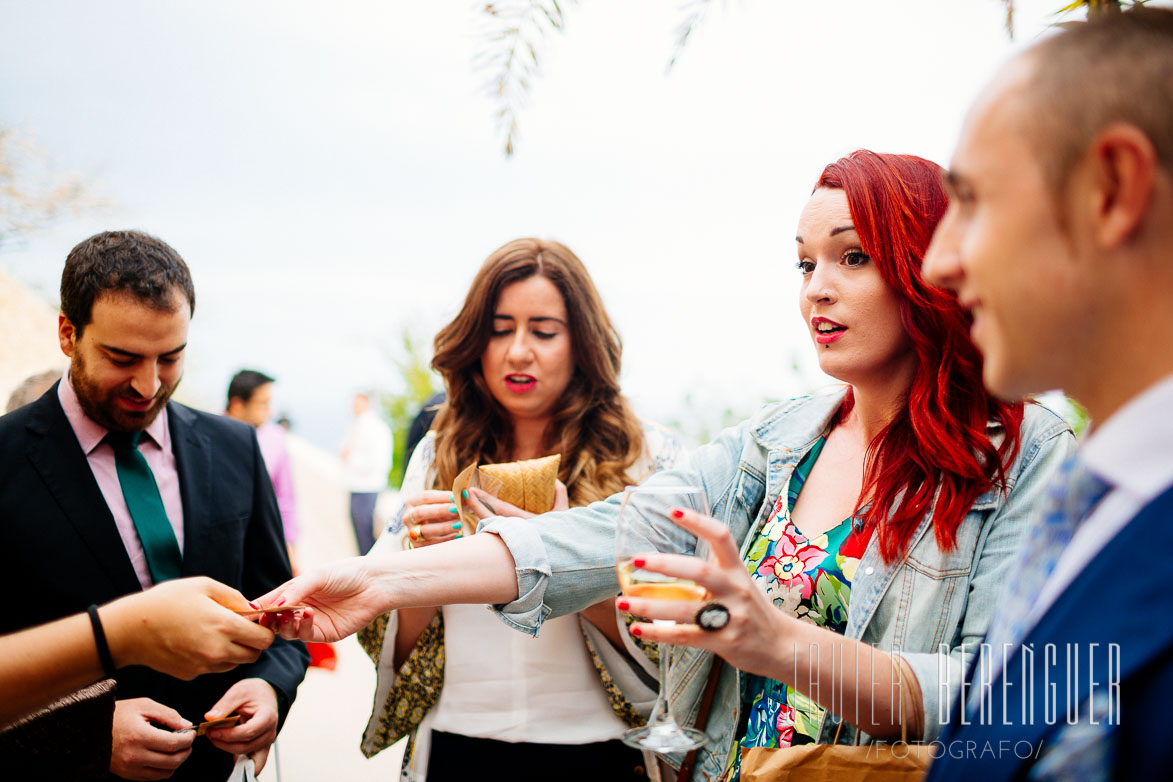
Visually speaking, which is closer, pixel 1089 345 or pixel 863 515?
pixel 1089 345

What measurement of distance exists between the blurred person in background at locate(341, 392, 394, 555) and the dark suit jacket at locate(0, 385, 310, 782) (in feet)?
24.0

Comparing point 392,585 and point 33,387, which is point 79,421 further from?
point 33,387

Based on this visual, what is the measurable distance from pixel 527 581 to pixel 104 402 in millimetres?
1303

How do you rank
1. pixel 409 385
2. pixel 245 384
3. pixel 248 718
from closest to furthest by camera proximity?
pixel 248 718
pixel 245 384
pixel 409 385

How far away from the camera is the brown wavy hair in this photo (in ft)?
9.22

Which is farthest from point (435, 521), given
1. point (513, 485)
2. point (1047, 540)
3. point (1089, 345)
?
point (1089, 345)

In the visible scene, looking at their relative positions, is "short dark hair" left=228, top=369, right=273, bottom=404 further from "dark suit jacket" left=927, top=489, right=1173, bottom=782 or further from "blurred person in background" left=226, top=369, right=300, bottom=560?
"dark suit jacket" left=927, top=489, right=1173, bottom=782

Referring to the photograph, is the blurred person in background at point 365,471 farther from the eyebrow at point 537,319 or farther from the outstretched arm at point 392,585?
the outstretched arm at point 392,585

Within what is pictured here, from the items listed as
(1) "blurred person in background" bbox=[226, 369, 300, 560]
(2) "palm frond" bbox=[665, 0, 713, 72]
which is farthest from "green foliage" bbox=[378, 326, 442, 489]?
(2) "palm frond" bbox=[665, 0, 713, 72]

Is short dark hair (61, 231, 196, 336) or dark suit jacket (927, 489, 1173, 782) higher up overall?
short dark hair (61, 231, 196, 336)

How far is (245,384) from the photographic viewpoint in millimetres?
6934

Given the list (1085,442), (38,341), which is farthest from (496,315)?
(38,341)

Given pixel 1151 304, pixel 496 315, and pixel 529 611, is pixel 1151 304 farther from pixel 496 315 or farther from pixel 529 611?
pixel 496 315

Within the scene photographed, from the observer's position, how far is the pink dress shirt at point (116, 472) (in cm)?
220
